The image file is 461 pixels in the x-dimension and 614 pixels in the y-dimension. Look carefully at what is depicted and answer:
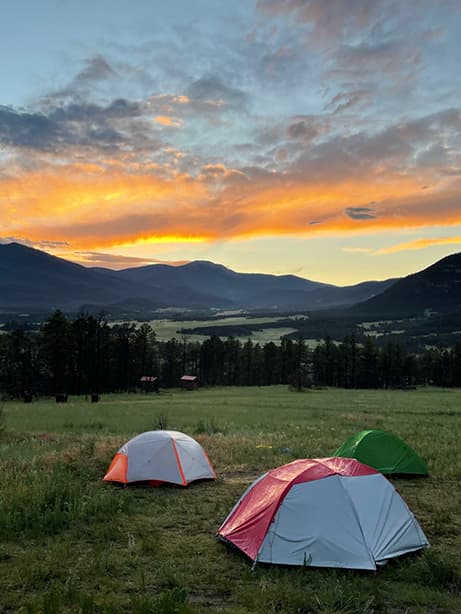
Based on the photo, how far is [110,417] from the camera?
122 ft

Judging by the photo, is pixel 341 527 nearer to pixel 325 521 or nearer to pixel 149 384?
pixel 325 521

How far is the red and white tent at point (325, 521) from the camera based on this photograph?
31.9 feet

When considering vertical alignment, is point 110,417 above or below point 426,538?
below

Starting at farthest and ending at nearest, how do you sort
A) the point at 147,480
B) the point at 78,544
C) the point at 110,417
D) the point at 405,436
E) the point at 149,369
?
the point at 149,369 → the point at 110,417 → the point at 405,436 → the point at 147,480 → the point at 78,544

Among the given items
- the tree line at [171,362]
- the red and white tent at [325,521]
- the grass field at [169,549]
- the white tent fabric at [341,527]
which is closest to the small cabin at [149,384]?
the tree line at [171,362]

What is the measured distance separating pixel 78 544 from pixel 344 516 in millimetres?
5676

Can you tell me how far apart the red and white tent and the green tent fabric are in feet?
20.4

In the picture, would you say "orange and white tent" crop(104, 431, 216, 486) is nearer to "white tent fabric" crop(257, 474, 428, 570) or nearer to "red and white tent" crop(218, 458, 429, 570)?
"red and white tent" crop(218, 458, 429, 570)

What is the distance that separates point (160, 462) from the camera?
53.7ft

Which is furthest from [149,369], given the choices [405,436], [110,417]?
[405,436]

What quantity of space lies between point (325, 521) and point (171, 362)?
9779cm

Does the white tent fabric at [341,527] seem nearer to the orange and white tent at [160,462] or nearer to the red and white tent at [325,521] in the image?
the red and white tent at [325,521]

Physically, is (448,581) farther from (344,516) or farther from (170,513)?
(170,513)

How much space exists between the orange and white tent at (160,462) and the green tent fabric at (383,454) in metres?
4.90
